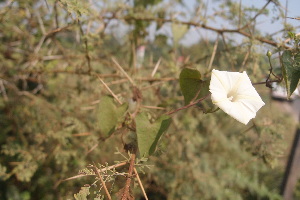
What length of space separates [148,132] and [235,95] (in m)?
0.21

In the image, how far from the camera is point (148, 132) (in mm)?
633

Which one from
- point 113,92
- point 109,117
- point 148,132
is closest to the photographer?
point 148,132

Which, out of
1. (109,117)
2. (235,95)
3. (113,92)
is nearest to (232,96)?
(235,95)

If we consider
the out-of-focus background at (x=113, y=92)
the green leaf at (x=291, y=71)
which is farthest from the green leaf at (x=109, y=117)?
the green leaf at (x=291, y=71)

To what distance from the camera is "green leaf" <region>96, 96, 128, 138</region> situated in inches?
28.8

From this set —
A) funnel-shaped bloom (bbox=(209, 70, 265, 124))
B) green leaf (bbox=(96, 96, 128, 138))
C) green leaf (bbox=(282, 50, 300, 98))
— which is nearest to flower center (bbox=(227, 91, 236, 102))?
funnel-shaped bloom (bbox=(209, 70, 265, 124))

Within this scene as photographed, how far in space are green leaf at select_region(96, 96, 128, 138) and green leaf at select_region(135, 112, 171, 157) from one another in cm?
8

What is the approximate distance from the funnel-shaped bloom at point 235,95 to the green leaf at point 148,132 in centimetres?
13

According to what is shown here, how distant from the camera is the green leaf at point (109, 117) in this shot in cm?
73

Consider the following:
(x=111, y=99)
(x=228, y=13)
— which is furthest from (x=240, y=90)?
(x=228, y=13)

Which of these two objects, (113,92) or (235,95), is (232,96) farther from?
(113,92)

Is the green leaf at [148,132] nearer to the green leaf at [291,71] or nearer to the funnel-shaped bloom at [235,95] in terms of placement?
the funnel-shaped bloom at [235,95]

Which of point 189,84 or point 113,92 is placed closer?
point 189,84

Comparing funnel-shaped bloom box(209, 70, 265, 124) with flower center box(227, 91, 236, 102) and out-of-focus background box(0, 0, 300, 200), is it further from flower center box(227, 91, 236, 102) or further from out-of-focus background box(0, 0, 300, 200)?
out-of-focus background box(0, 0, 300, 200)
